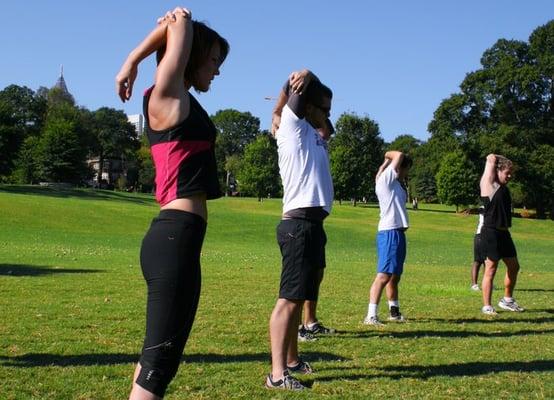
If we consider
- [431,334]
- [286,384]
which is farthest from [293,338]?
[431,334]

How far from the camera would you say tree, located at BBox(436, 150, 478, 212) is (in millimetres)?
69375

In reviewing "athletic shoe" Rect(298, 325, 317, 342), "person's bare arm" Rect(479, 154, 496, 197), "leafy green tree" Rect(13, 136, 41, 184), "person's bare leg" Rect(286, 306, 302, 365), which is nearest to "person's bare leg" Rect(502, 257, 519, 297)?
"person's bare arm" Rect(479, 154, 496, 197)

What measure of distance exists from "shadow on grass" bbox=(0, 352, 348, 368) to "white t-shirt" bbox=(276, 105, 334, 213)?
5.36 feet

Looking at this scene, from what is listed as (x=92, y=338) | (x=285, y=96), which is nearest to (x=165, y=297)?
(x=285, y=96)

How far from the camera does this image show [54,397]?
4746 mm

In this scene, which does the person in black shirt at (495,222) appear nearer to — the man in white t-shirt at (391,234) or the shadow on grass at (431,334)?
the shadow on grass at (431,334)

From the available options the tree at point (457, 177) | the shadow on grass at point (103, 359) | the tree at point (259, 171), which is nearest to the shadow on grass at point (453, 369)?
the shadow on grass at point (103, 359)

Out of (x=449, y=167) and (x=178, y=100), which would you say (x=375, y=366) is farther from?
(x=449, y=167)

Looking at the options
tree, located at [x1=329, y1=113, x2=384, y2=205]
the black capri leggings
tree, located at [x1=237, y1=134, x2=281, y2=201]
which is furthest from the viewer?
tree, located at [x1=237, y1=134, x2=281, y2=201]

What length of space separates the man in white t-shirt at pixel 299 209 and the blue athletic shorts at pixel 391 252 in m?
2.90

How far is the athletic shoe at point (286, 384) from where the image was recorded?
5141 mm

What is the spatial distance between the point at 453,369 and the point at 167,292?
12.4 feet

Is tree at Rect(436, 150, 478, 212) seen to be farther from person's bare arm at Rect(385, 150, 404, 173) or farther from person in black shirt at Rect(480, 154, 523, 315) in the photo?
person's bare arm at Rect(385, 150, 404, 173)

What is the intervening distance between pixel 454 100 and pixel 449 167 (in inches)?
288
